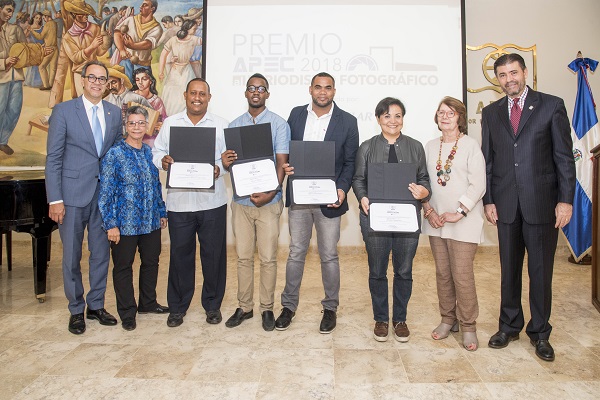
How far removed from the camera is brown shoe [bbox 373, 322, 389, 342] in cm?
287

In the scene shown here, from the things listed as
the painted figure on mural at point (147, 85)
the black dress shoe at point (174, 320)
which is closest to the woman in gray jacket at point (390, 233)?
the black dress shoe at point (174, 320)

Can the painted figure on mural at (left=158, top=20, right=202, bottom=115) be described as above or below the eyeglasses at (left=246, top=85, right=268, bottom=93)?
above

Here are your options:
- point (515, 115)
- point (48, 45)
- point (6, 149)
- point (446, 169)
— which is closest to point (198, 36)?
point (48, 45)

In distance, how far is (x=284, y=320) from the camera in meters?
3.08

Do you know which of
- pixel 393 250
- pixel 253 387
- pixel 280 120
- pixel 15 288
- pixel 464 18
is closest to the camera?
pixel 253 387

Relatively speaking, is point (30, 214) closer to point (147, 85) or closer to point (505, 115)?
point (147, 85)

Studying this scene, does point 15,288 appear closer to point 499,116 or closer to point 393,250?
point 393,250

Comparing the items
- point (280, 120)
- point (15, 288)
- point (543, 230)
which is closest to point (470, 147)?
point (543, 230)

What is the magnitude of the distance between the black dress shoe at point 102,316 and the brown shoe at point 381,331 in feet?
5.94

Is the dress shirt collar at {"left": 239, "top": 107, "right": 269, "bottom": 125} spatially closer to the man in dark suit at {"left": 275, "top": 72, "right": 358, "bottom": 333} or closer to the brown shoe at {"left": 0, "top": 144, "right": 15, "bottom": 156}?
the man in dark suit at {"left": 275, "top": 72, "right": 358, "bottom": 333}

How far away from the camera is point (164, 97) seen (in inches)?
229

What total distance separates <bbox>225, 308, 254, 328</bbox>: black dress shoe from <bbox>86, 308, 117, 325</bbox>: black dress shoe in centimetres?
82

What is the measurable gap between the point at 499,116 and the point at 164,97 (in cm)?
432

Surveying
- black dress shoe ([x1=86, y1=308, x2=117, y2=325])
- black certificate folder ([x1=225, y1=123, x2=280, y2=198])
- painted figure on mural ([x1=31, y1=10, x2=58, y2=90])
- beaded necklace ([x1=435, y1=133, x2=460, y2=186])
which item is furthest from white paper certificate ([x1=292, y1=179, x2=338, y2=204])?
painted figure on mural ([x1=31, y1=10, x2=58, y2=90])
